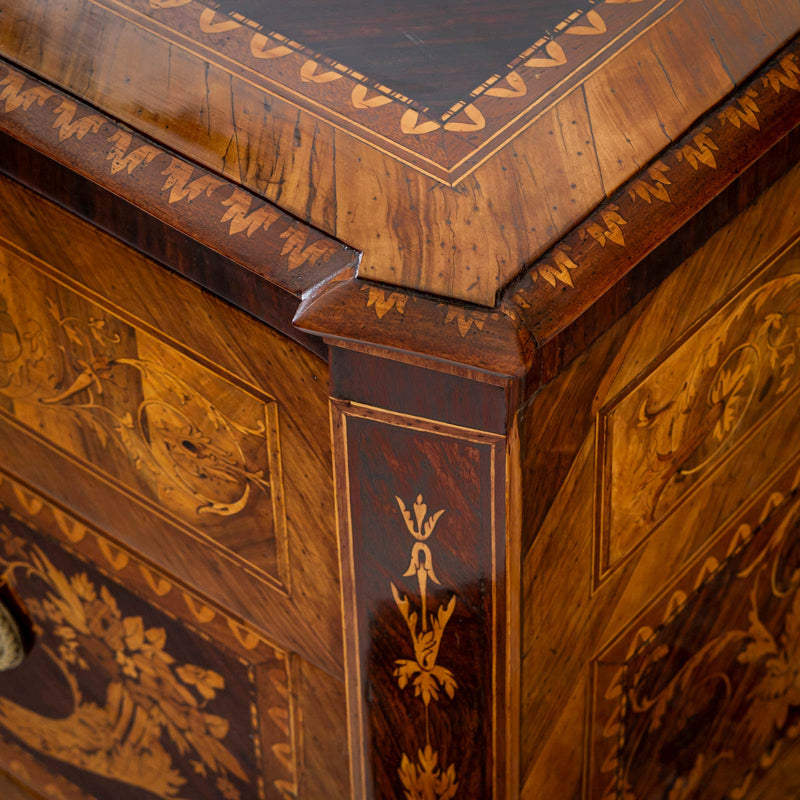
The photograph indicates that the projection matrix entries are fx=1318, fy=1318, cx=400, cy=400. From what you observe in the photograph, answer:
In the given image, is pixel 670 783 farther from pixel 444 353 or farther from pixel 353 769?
pixel 444 353

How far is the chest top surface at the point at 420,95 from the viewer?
68cm

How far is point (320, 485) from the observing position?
77 cm

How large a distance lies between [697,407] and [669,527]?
0.27ft

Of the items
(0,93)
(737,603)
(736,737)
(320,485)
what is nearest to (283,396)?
(320,485)

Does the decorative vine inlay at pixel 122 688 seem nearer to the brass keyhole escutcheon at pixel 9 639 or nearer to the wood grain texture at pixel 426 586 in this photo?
the brass keyhole escutcheon at pixel 9 639

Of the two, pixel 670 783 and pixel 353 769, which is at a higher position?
pixel 353 769

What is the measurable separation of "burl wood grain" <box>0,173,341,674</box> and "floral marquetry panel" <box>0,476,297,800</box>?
0.16 feet

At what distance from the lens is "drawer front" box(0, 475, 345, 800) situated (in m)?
0.93

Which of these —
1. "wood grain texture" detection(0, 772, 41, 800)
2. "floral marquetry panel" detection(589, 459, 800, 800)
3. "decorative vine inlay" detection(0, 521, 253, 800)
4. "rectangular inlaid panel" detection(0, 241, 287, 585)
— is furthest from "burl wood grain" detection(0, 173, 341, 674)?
"wood grain texture" detection(0, 772, 41, 800)

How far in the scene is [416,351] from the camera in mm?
634

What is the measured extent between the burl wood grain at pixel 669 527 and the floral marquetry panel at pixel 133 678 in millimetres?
220

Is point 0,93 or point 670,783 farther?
point 670,783

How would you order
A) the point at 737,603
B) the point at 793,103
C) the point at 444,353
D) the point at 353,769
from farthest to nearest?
the point at 737,603
the point at 353,769
the point at 793,103
the point at 444,353

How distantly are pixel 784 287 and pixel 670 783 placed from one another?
0.41m
